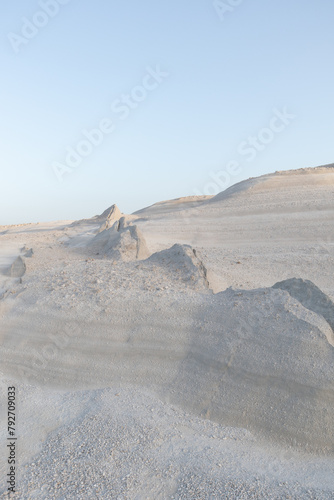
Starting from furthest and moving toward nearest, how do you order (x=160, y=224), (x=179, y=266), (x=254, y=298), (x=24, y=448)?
(x=160, y=224)
(x=179, y=266)
(x=254, y=298)
(x=24, y=448)

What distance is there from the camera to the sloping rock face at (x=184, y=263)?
5.55 meters

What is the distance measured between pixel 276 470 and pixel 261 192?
14.1 meters

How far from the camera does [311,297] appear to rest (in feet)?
14.0

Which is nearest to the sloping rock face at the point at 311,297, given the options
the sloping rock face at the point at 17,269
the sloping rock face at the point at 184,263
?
the sloping rock face at the point at 184,263

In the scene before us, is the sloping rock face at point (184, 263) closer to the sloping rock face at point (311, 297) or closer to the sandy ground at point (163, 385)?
the sandy ground at point (163, 385)

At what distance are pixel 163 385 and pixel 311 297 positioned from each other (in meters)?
1.75

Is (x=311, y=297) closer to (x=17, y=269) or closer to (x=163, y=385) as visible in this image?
(x=163, y=385)

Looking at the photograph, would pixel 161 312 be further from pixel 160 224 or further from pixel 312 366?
pixel 160 224

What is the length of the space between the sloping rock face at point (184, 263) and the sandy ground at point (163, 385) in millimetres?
31

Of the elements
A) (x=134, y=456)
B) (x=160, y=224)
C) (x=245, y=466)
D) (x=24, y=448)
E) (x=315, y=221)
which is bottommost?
(x=315, y=221)

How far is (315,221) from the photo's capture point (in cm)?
1289

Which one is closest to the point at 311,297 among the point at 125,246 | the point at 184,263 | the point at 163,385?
the point at 163,385

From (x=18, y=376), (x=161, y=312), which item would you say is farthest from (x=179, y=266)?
(x=18, y=376)

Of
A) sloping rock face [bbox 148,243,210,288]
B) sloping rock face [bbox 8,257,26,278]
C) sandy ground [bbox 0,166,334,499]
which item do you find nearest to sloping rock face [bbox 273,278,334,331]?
sandy ground [bbox 0,166,334,499]
